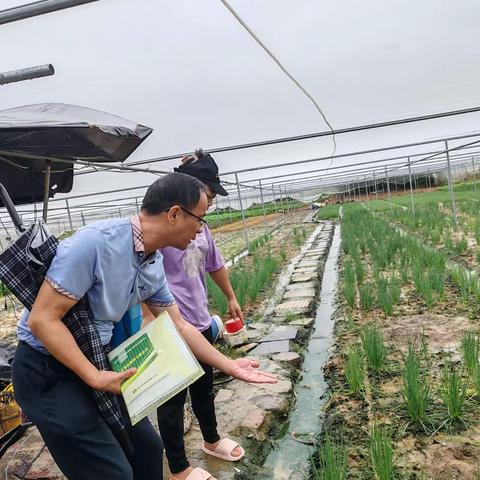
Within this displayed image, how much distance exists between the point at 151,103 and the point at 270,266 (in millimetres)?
2274

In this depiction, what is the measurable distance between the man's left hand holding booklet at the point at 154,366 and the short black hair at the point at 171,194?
0.30 meters

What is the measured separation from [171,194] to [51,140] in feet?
3.54

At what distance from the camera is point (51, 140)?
2.05m

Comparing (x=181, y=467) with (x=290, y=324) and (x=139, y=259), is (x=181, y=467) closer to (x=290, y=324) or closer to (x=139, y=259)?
(x=139, y=259)

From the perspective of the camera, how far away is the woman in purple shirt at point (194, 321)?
5.65ft

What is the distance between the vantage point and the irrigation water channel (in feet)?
6.32

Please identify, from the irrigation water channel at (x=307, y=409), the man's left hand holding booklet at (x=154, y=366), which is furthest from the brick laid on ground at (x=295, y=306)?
the man's left hand holding booklet at (x=154, y=366)

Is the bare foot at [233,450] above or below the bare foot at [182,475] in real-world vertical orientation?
below

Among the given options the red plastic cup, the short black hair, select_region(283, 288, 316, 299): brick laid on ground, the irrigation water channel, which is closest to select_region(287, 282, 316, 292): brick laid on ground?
select_region(283, 288, 316, 299): brick laid on ground

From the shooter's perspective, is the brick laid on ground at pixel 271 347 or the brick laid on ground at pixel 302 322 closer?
the brick laid on ground at pixel 271 347

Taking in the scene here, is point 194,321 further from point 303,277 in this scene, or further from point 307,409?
point 303,277

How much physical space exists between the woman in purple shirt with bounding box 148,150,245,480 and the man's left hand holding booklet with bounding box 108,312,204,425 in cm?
54

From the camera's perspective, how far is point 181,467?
5.79 feet

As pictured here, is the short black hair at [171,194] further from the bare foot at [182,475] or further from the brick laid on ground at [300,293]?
the brick laid on ground at [300,293]
